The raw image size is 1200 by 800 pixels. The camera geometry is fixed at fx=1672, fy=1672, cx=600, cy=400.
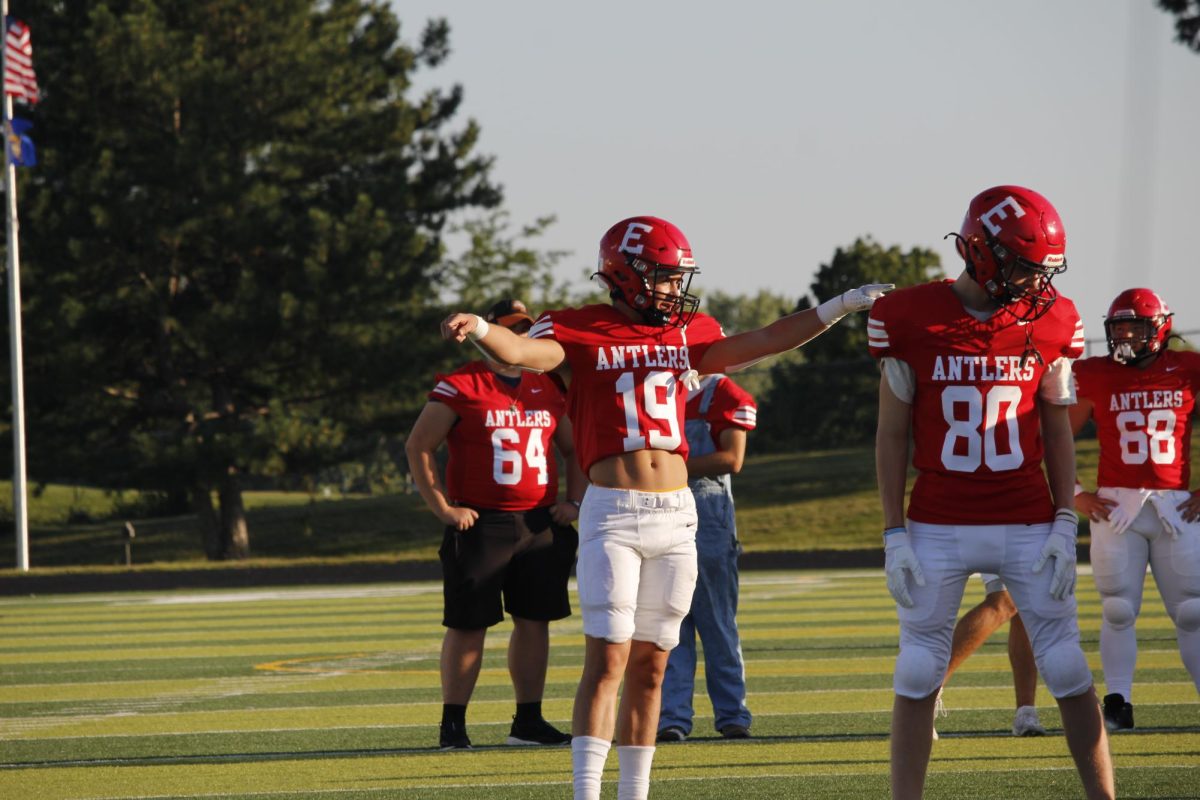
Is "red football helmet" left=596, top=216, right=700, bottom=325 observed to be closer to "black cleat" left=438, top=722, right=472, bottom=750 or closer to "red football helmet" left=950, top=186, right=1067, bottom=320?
"red football helmet" left=950, top=186, right=1067, bottom=320

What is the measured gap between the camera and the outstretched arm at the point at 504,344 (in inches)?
204

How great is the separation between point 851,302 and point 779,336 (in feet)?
0.92

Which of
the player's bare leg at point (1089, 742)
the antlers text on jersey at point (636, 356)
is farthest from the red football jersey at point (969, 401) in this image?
the antlers text on jersey at point (636, 356)

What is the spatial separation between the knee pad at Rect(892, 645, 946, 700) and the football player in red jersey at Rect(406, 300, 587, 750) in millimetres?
2882

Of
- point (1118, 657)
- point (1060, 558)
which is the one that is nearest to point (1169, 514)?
point (1118, 657)

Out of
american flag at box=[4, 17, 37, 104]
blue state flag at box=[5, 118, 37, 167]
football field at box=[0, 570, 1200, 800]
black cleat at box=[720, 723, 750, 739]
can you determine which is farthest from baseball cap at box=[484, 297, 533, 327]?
american flag at box=[4, 17, 37, 104]

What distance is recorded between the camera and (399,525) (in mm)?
36406

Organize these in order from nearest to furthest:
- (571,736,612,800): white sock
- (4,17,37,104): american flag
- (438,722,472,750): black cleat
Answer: (571,736,612,800): white sock → (438,722,472,750): black cleat → (4,17,37,104): american flag

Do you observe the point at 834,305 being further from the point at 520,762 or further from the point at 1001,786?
the point at 520,762

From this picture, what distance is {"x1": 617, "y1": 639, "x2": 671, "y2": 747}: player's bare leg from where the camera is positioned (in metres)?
5.60

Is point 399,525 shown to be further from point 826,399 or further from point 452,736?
point 452,736

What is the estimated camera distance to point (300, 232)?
3297 centimetres

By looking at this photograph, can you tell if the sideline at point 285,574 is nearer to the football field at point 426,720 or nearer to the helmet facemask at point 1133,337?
the football field at point 426,720

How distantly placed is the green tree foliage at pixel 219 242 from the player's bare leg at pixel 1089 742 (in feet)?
90.2
